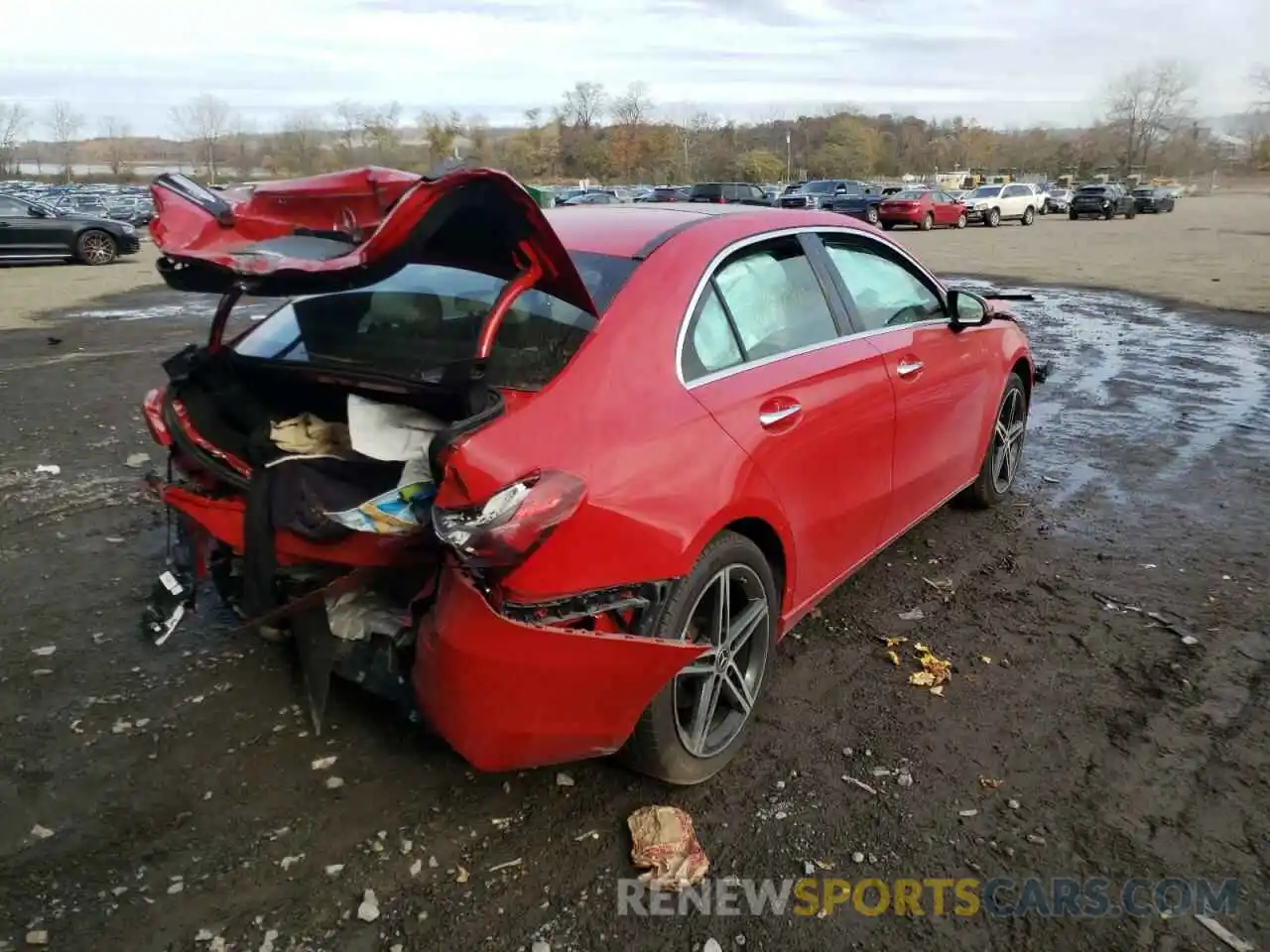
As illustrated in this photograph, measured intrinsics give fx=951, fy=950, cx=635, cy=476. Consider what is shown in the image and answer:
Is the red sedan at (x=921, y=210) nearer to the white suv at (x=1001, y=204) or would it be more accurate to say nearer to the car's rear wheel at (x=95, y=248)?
the white suv at (x=1001, y=204)

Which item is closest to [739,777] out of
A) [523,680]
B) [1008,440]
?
[523,680]

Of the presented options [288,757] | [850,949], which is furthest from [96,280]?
[850,949]

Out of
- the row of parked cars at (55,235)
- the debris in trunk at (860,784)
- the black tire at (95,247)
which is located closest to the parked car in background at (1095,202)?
the row of parked cars at (55,235)

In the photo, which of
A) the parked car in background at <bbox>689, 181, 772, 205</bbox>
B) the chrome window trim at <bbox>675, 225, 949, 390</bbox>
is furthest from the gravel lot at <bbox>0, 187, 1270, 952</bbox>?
the parked car in background at <bbox>689, 181, 772, 205</bbox>

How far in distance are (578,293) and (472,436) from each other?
0.62 metres

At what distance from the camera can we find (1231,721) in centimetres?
325

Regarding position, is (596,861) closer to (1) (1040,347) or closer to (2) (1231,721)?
(2) (1231,721)

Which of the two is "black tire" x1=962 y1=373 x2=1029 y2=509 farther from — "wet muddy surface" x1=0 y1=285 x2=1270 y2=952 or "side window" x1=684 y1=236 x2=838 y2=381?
"side window" x1=684 y1=236 x2=838 y2=381

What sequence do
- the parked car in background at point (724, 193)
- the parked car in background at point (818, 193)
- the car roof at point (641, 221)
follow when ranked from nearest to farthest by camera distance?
the car roof at point (641, 221) → the parked car in background at point (724, 193) → the parked car in background at point (818, 193)

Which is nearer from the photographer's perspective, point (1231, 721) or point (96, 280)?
point (1231, 721)

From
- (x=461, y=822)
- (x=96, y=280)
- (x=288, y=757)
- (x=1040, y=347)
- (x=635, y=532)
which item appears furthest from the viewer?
(x=96, y=280)

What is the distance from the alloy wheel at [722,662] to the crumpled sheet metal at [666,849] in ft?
0.72

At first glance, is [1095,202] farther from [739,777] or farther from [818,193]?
[739,777]

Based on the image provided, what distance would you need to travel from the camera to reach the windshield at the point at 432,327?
2756 millimetres
